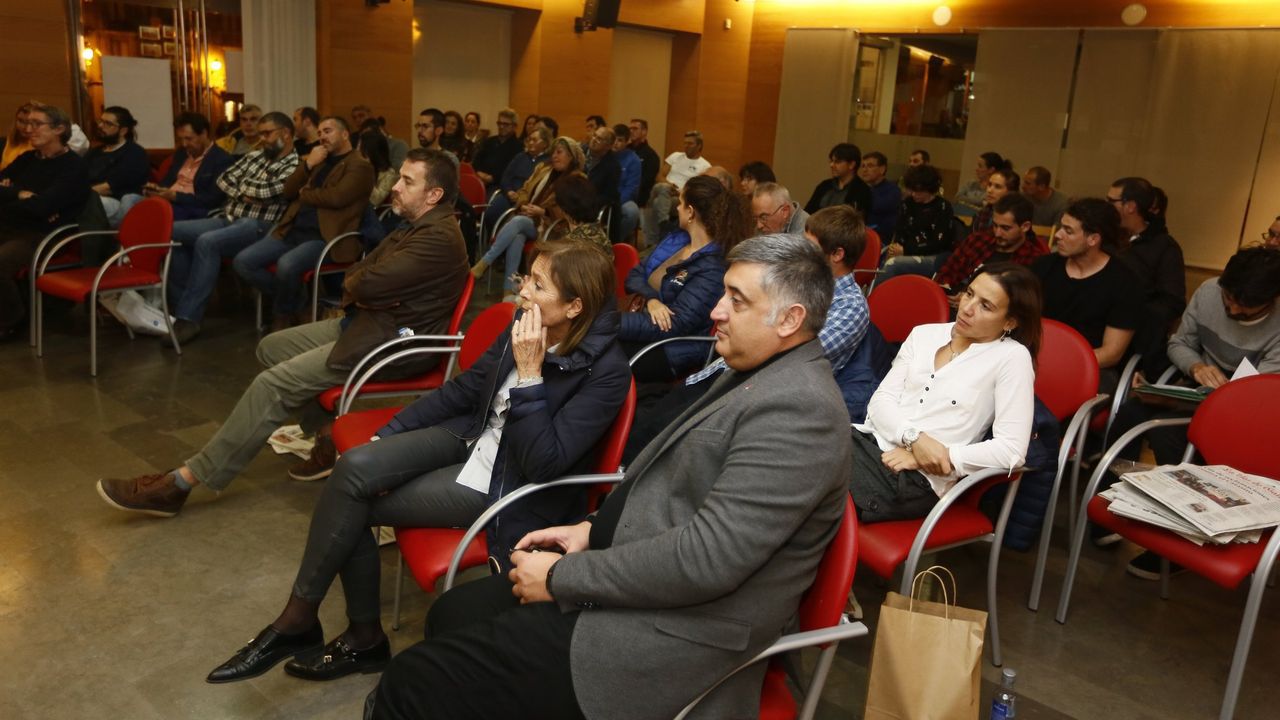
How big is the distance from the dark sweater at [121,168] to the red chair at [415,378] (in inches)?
151

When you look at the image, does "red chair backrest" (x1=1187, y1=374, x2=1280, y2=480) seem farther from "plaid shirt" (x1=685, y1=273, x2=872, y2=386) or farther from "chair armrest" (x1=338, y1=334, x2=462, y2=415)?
"chair armrest" (x1=338, y1=334, x2=462, y2=415)

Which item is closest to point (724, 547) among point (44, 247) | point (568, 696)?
point (568, 696)

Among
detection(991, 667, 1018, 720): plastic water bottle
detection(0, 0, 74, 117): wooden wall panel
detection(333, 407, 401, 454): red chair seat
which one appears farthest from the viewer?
detection(0, 0, 74, 117): wooden wall panel

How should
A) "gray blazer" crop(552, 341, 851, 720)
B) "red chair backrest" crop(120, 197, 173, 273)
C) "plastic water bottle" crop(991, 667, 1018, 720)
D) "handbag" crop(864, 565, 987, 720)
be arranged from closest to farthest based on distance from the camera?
"gray blazer" crop(552, 341, 851, 720) → "handbag" crop(864, 565, 987, 720) → "plastic water bottle" crop(991, 667, 1018, 720) → "red chair backrest" crop(120, 197, 173, 273)

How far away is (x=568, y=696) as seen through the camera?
1.75 meters

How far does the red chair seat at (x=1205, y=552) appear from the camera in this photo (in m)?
2.53

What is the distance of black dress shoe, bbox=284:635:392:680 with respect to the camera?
2561mm

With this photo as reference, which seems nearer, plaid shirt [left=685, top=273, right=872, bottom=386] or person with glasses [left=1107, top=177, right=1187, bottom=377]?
plaid shirt [left=685, top=273, right=872, bottom=386]

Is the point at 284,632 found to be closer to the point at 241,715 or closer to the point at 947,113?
the point at 241,715

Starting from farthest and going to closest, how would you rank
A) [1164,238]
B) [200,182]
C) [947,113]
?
→ [947,113], [200,182], [1164,238]

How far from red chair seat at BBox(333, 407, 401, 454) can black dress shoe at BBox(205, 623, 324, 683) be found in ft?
2.00

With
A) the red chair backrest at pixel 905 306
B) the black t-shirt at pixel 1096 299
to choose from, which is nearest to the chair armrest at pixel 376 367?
the red chair backrest at pixel 905 306

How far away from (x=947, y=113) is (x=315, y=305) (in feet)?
26.5

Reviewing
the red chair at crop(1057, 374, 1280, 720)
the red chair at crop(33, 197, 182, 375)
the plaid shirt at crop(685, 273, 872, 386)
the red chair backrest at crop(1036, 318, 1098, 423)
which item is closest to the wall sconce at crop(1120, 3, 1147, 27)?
the red chair backrest at crop(1036, 318, 1098, 423)
